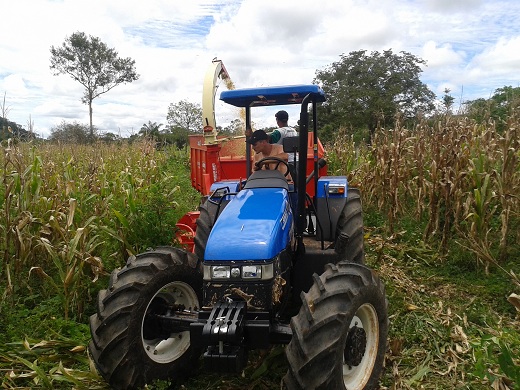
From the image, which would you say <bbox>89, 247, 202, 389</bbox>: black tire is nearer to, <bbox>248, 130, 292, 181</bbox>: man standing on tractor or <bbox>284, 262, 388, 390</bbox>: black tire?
<bbox>284, 262, 388, 390</bbox>: black tire

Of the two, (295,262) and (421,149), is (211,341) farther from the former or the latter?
(421,149)

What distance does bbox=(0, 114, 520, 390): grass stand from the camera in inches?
124

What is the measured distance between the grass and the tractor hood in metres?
0.94

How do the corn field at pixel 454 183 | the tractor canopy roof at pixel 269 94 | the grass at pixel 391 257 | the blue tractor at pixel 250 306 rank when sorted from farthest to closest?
the corn field at pixel 454 183
the tractor canopy roof at pixel 269 94
the grass at pixel 391 257
the blue tractor at pixel 250 306

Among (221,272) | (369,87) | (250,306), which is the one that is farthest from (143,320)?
(369,87)

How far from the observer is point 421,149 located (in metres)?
6.12

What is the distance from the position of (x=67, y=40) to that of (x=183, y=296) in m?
31.2

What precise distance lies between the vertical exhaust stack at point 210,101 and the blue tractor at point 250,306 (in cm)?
306

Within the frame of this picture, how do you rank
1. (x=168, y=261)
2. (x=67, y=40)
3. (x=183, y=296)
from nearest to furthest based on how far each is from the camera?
(x=168, y=261)
(x=183, y=296)
(x=67, y=40)

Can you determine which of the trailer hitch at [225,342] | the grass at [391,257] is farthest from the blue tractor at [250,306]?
the grass at [391,257]

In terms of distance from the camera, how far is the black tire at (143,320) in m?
2.75

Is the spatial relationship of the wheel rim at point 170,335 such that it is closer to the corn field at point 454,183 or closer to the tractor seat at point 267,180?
the tractor seat at point 267,180

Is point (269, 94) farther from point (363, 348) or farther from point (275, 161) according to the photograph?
point (363, 348)

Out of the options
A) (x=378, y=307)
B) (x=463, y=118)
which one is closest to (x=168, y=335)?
(x=378, y=307)
